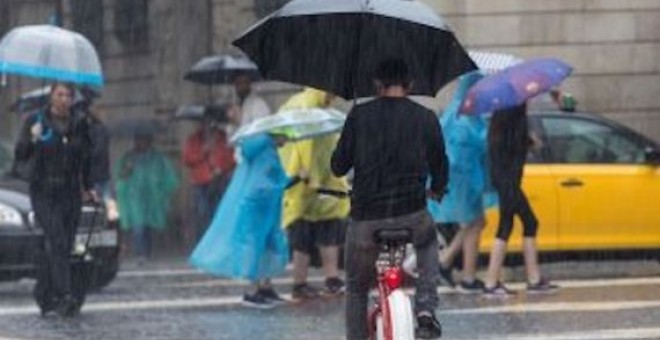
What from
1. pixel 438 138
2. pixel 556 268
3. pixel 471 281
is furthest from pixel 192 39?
pixel 438 138

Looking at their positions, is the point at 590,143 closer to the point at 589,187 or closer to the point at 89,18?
the point at 589,187

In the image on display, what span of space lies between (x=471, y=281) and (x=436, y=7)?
966 cm

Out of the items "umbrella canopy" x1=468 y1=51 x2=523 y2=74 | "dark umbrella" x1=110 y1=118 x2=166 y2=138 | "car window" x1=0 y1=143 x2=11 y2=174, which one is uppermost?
"umbrella canopy" x1=468 y1=51 x2=523 y2=74

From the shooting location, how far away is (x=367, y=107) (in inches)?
343

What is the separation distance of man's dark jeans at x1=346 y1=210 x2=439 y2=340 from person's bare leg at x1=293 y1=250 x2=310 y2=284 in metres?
5.23

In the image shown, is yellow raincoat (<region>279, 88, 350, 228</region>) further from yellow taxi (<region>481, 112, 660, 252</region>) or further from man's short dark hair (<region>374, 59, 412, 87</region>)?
man's short dark hair (<region>374, 59, 412, 87</region>)

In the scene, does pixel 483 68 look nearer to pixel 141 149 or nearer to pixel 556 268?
pixel 556 268

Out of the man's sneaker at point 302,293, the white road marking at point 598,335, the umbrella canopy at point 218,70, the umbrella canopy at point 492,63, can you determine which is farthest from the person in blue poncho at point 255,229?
the umbrella canopy at point 218,70

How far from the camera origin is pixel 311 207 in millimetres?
14109

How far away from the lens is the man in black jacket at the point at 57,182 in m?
13.0

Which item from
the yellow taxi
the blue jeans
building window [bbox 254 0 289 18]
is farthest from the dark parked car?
building window [bbox 254 0 289 18]

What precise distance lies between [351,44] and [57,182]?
406 centimetres

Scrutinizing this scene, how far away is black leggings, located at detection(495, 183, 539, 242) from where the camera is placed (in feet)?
45.5

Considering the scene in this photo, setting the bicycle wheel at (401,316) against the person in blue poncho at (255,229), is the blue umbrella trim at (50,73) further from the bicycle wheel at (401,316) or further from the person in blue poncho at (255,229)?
the bicycle wheel at (401,316)
